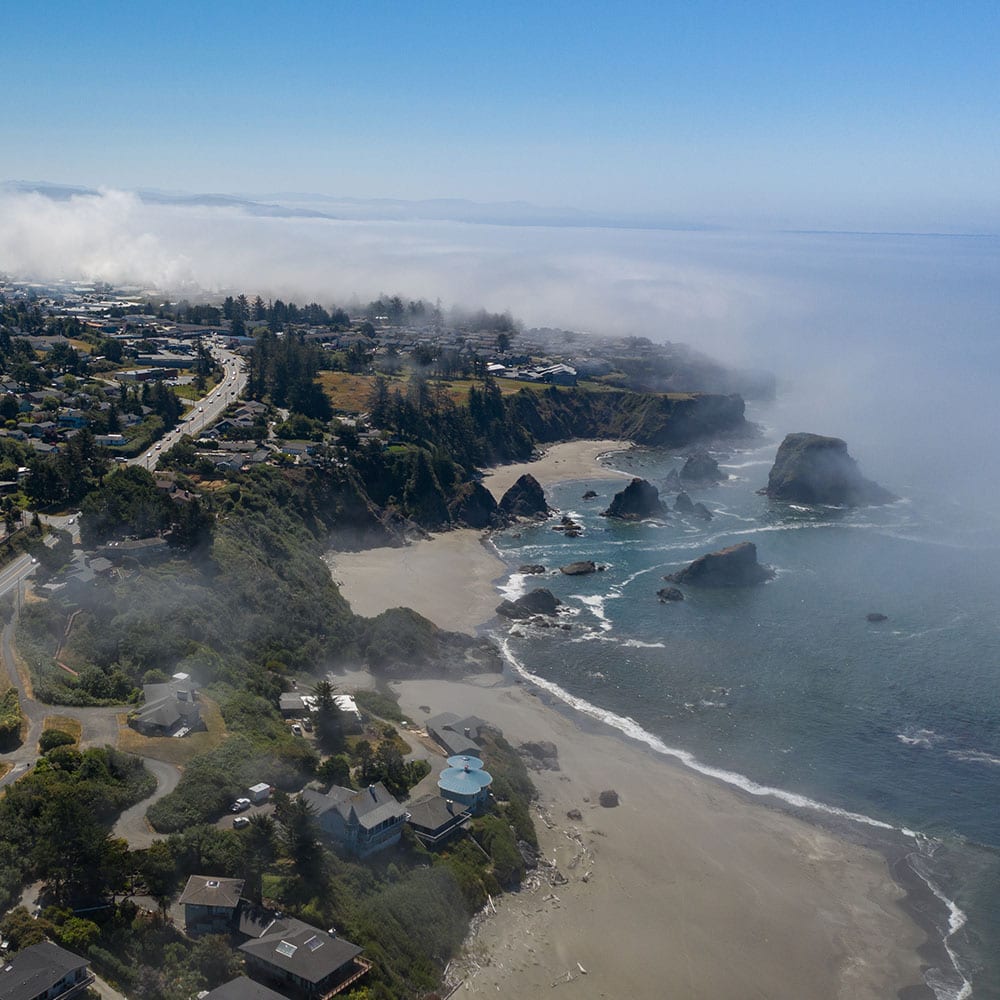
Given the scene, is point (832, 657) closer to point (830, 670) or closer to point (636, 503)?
point (830, 670)

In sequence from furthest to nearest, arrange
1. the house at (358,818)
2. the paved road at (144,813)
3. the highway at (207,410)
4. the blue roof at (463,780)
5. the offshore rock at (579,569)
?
the highway at (207,410), the offshore rock at (579,569), the blue roof at (463,780), the house at (358,818), the paved road at (144,813)

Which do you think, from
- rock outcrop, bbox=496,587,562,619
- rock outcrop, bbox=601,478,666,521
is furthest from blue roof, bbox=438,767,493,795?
rock outcrop, bbox=601,478,666,521

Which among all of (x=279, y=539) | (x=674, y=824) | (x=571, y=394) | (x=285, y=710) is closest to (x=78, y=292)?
(x=571, y=394)

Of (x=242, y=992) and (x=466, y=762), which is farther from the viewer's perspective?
(x=466, y=762)

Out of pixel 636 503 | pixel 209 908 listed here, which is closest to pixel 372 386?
pixel 636 503

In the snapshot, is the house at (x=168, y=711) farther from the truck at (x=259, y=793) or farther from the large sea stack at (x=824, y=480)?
the large sea stack at (x=824, y=480)

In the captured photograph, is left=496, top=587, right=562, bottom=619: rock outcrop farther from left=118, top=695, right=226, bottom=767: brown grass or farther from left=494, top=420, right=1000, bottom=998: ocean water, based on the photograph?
left=118, top=695, right=226, bottom=767: brown grass

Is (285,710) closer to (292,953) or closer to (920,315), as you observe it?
(292,953)

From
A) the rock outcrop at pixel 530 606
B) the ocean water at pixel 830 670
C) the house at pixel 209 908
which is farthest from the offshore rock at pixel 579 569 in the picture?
the house at pixel 209 908
